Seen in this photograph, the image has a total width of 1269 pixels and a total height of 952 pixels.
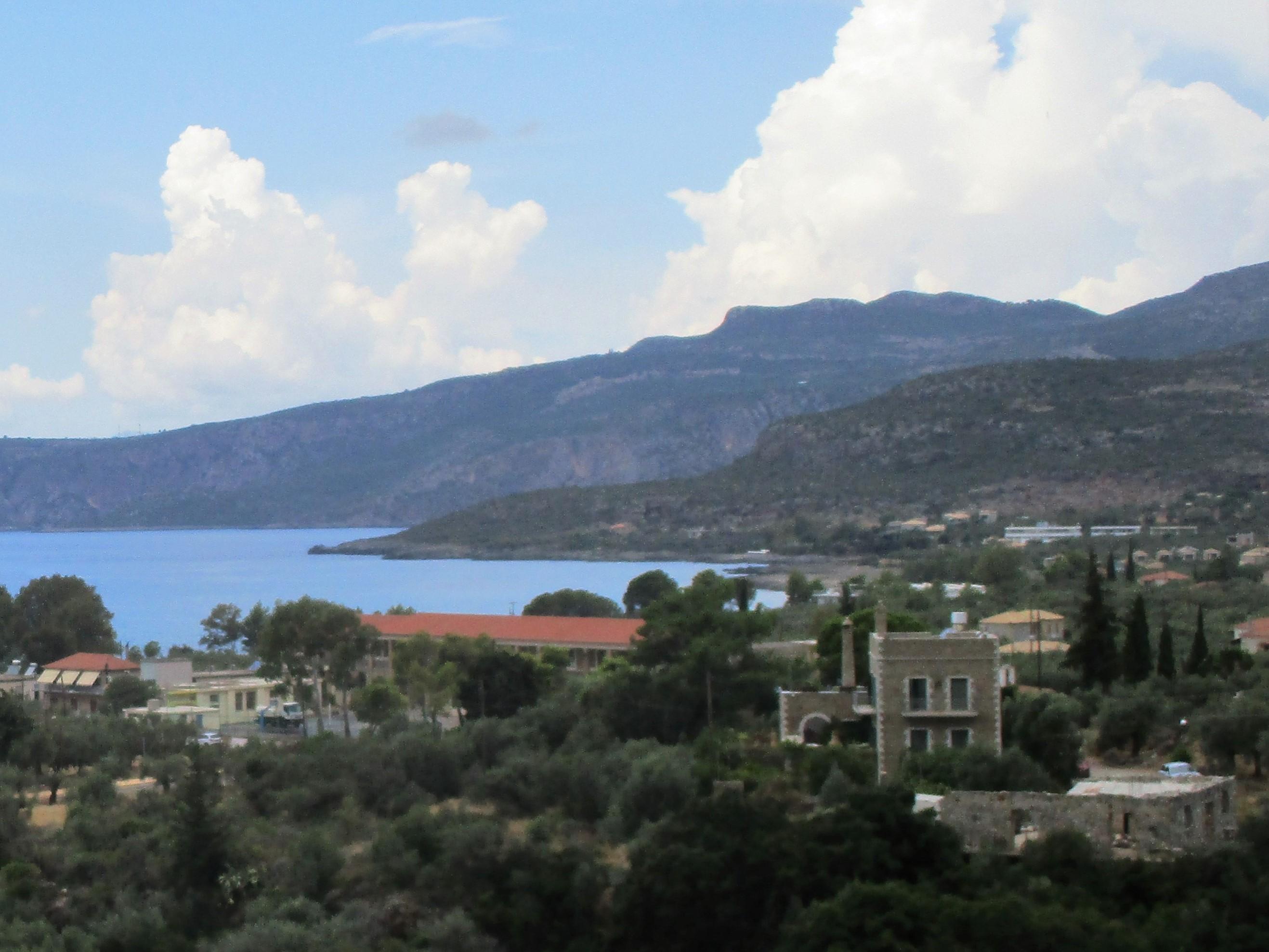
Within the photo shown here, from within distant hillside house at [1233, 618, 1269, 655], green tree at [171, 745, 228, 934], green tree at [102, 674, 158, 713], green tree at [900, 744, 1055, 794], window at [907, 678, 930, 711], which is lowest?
green tree at [171, 745, 228, 934]

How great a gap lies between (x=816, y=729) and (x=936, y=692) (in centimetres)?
306

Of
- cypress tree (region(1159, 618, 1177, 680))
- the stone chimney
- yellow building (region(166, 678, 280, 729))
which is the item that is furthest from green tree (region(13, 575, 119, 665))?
cypress tree (region(1159, 618, 1177, 680))

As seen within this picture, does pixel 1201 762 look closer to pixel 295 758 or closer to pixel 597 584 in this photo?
pixel 295 758

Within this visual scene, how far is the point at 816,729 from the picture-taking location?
91.7 feet

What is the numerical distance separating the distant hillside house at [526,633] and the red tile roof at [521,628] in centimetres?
1

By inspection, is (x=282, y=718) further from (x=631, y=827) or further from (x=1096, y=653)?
(x=1096, y=653)

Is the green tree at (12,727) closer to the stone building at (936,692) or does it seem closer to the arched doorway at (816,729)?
the arched doorway at (816,729)

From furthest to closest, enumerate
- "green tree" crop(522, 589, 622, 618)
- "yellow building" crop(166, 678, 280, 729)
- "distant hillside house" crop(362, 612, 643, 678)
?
"green tree" crop(522, 589, 622, 618), "distant hillside house" crop(362, 612, 643, 678), "yellow building" crop(166, 678, 280, 729)

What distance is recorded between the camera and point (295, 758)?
98.6 ft

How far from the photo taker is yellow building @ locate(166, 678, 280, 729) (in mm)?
43969

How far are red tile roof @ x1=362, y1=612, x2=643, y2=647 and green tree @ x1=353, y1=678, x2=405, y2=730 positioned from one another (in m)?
7.87

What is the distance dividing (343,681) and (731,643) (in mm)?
11081

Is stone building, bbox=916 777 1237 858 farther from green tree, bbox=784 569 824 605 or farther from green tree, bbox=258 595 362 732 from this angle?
green tree, bbox=784 569 824 605

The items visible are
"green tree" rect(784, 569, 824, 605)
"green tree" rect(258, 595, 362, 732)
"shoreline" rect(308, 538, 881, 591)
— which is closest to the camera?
"green tree" rect(258, 595, 362, 732)
